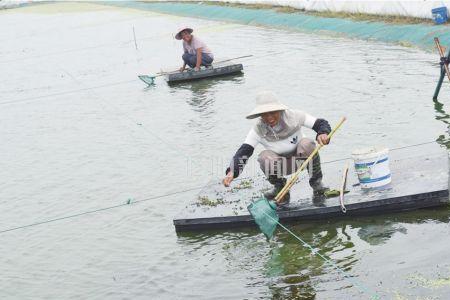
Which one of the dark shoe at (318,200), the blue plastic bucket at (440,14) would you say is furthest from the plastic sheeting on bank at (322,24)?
the dark shoe at (318,200)

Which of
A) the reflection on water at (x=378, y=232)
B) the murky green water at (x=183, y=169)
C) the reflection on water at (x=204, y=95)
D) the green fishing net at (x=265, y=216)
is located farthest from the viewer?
the reflection on water at (x=204, y=95)

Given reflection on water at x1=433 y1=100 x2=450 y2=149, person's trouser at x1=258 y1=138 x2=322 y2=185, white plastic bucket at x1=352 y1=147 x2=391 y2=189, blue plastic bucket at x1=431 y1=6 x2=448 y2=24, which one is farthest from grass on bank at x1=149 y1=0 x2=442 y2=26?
white plastic bucket at x1=352 y1=147 x2=391 y2=189

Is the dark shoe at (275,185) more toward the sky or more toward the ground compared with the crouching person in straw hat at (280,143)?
more toward the ground

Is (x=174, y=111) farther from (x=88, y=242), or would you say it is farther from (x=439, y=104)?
(x=88, y=242)

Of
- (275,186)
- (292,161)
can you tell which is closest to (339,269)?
(292,161)

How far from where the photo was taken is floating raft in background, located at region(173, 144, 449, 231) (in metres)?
6.48

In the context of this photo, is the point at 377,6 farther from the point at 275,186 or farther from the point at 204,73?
the point at 275,186

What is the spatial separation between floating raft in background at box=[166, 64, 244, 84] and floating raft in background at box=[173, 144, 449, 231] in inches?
279

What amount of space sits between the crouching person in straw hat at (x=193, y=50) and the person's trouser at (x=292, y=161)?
7334 mm

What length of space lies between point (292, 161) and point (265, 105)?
62 centimetres

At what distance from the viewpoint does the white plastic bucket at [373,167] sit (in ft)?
21.6

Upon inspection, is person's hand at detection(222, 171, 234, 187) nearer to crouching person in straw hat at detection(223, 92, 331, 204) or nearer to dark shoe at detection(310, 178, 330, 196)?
crouching person in straw hat at detection(223, 92, 331, 204)

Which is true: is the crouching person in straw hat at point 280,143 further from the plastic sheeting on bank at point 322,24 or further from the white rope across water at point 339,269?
the plastic sheeting on bank at point 322,24

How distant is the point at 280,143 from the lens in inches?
275
